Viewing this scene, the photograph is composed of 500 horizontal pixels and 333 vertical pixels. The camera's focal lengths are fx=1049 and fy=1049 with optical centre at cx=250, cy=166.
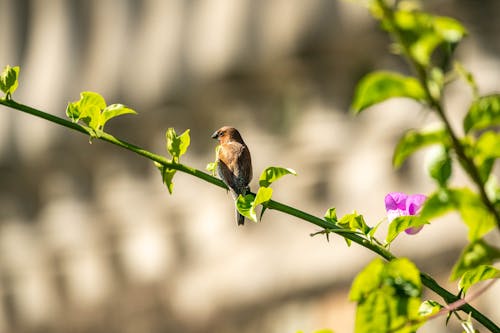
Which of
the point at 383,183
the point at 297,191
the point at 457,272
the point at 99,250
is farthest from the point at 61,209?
the point at 457,272

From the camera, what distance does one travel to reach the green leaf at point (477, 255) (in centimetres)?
37

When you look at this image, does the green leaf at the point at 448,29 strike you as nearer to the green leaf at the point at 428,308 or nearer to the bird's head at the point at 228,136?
the green leaf at the point at 428,308

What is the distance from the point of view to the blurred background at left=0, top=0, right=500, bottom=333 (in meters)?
2.78

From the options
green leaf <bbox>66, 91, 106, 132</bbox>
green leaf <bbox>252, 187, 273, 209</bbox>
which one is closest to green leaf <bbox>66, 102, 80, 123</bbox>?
green leaf <bbox>66, 91, 106, 132</bbox>

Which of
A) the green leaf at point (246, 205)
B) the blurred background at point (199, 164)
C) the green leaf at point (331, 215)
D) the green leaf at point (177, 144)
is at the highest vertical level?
the blurred background at point (199, 164)

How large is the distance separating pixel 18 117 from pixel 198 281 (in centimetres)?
98

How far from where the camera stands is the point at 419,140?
1.19ft

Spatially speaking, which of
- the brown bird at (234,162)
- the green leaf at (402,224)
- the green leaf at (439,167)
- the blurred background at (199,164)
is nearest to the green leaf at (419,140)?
the green leaf at (439,167)

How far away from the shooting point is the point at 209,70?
122 inches

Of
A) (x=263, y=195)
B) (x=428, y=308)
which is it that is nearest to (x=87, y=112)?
(x=263, y=195)

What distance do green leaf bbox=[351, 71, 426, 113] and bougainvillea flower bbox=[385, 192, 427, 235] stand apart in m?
0.17

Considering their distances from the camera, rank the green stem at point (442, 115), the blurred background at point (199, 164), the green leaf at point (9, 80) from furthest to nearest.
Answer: the blurred background at point (199, 164), the green leaf at point (9, 80), the green stem at point (442, 115)

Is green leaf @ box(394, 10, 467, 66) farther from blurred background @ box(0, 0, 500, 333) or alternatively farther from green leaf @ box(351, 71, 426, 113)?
blurred background @ box(0, 0, 500, 333)

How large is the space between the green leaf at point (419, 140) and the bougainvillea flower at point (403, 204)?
0.50ft
